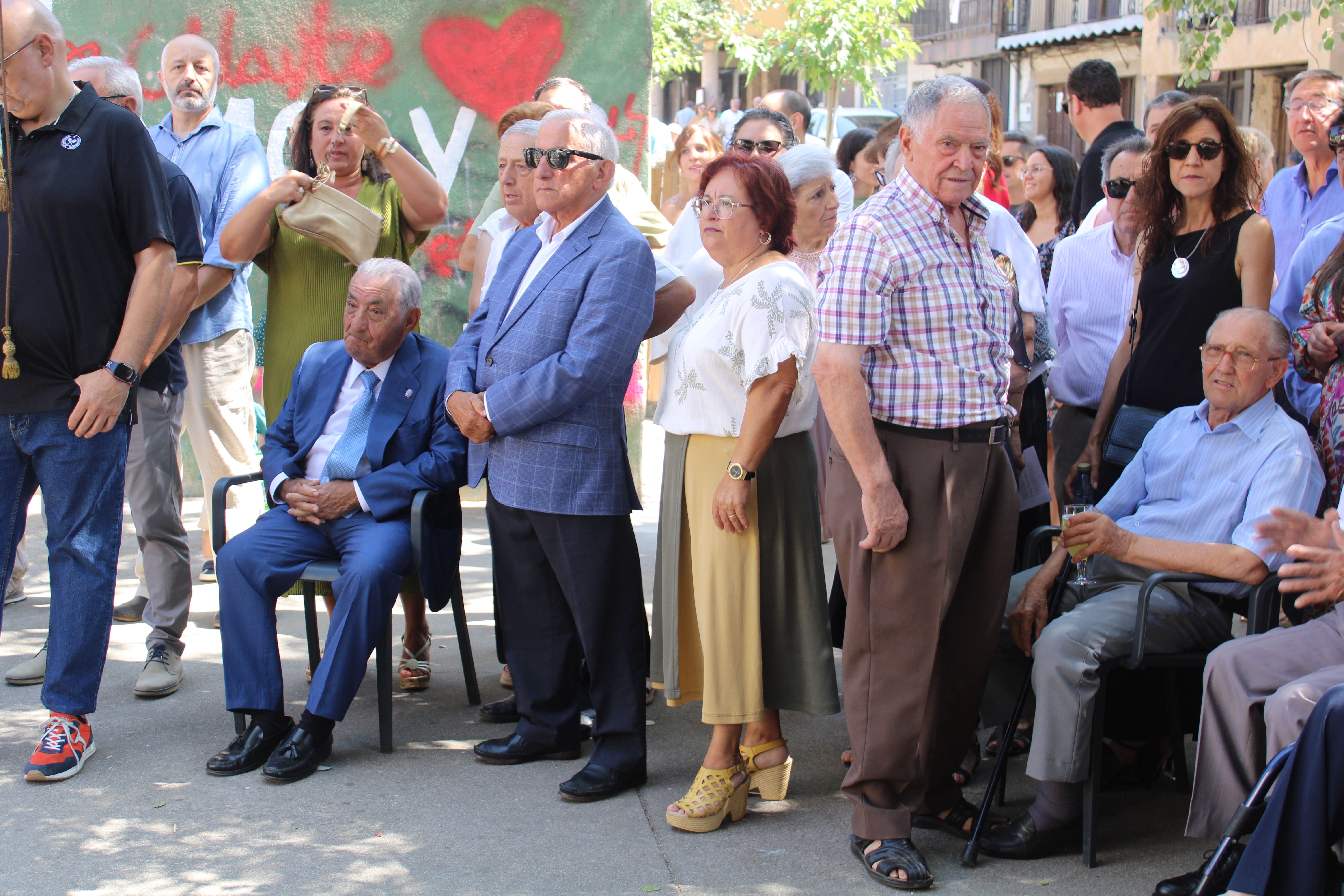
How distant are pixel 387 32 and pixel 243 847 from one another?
507cm

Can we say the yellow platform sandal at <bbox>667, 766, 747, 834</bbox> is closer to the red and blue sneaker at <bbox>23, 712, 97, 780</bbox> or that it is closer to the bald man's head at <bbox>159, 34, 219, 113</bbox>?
the red and blue sneaker at <bbox>23, 712, 97, 780</bbox>

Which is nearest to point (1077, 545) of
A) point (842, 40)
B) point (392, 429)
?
point (392, 429)

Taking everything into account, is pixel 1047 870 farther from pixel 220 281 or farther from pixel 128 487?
pixel 220 281

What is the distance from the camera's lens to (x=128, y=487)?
498cm

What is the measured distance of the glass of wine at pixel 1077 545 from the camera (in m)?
3.50

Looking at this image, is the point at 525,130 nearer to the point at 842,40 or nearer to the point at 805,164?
the point at 805,164

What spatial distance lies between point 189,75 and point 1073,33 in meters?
26.7

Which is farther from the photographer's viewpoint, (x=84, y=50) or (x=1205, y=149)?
(x=84, y=50)

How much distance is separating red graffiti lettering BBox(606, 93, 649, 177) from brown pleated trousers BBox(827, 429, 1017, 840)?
413 centimetres

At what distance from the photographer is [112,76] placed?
5.28 m

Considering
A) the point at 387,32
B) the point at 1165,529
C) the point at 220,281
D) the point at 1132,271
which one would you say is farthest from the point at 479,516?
the point at 1165,529

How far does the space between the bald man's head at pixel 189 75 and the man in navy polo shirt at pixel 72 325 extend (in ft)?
5.73

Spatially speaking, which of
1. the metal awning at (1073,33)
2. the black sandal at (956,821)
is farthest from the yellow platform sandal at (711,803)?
the metal awning at (1073,33)

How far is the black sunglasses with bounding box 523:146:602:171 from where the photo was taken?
12.3 feet
